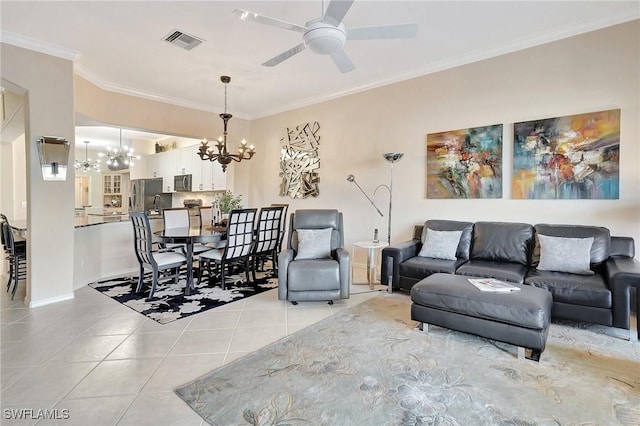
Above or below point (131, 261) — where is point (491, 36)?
above

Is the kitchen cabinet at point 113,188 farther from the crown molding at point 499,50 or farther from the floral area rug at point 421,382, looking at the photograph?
the floral area rug at point 421,382

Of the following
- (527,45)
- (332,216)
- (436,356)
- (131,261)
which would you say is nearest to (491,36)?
(527,45)

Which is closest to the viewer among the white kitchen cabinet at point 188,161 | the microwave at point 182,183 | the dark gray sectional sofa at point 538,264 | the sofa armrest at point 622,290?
the sofa armrest at point 622,290

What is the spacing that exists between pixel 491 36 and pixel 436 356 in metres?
3.54

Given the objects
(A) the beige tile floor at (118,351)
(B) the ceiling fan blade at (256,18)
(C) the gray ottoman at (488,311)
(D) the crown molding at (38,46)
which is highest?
(D) the crown molding at (38,46)

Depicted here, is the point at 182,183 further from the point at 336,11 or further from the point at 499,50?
the point at 499,50

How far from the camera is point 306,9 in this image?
303 centimetres

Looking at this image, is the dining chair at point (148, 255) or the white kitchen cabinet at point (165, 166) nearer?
the dining chair at point (148, 255)

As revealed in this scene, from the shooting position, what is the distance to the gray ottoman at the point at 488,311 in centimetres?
230

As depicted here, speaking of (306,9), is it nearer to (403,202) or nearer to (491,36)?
(491,36)

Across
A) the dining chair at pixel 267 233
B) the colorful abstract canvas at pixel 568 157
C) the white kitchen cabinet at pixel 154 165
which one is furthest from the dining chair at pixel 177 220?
the colorful abstract canvas at pixel 568 157

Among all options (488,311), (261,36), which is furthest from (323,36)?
(488,311)

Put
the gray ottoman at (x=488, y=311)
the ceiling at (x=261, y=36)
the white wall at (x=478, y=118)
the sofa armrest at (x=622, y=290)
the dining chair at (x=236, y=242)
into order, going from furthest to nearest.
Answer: the dining chair at (x=236, y=242)
the white wall at (x=478, y=118)
the ceiling at (x=261, y=36)
the sofa armrest at (x=622, y=290)
the gray ottoman at (x=488, y=311)

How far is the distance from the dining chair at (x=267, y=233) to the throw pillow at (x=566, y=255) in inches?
137
